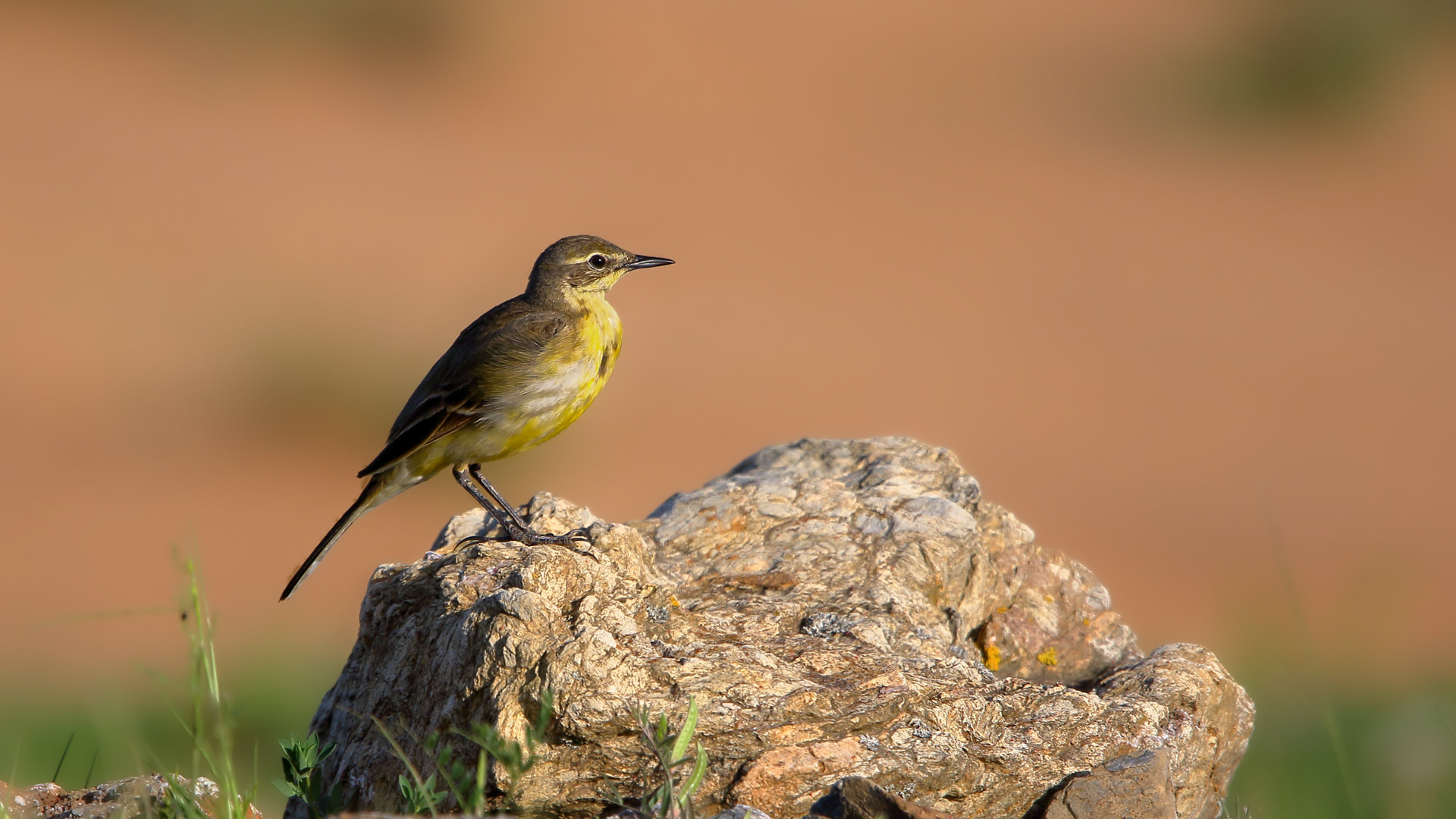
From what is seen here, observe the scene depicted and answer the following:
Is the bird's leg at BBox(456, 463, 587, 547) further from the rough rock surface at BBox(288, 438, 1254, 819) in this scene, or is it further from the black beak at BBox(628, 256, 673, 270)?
the black beak at BBox(628, 256, 673, 270)

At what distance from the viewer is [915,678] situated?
4016 millimetres

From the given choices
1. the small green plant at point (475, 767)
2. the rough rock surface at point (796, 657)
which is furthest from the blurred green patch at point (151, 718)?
the small green plant at point (475, 767)

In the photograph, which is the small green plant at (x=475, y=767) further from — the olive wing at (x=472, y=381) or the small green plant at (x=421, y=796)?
the olive wing at (x=472, y=381)

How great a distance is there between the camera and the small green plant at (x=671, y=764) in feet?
10.6

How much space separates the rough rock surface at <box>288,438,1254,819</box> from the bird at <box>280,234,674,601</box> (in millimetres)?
626

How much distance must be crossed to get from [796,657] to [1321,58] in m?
36.1

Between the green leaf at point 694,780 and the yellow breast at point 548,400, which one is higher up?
the yellow breast at point 548,400

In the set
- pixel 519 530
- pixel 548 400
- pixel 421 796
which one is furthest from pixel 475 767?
pixel 548 400

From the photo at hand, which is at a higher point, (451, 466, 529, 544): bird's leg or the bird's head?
the bird's head

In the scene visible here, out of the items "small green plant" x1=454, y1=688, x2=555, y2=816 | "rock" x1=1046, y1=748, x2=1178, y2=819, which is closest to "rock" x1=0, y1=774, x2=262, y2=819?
"small green plant" x1=454, y1=688, x2=555, y2=816

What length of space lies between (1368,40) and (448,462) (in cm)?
3560

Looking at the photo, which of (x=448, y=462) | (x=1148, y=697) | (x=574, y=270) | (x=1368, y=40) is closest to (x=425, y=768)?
(x=1148, y=697)

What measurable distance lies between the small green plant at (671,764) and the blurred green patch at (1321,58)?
1380 inches

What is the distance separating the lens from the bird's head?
6.67 m
